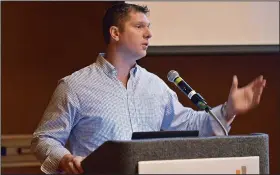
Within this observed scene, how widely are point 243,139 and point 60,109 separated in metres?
0.86

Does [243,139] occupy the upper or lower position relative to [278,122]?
upper

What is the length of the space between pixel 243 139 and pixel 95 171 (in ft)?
1.35

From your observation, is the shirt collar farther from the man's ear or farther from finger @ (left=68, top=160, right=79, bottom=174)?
finger @ (left=68, top=160, right=79, bottom=174)

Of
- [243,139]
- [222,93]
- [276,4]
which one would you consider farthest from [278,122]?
[243,139]

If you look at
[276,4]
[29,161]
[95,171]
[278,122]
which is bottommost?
[29,161]

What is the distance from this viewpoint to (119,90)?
2361 millimetres

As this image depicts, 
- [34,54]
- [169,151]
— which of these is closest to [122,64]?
[169,151]

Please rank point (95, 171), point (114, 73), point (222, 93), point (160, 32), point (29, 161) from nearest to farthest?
→ point (95, 171) → point (114, 73) → point (160, 32) → point (222, 93) → point (29, 161)

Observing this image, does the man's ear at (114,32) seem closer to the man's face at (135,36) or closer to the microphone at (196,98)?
the man's face at (135,36)

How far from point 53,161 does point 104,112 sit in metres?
0.35

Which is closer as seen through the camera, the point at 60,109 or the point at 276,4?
the point at 60,109

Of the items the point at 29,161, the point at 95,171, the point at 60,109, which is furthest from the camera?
the point at 29,161

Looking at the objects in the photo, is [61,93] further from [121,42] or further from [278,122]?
[278,122]

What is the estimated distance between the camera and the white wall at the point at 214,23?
3064mm
